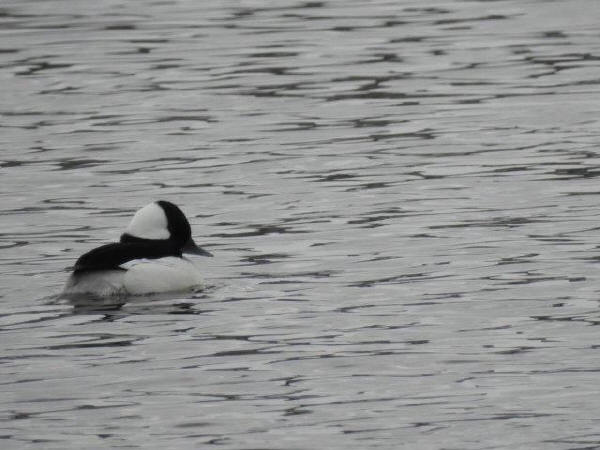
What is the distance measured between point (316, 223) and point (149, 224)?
209cm

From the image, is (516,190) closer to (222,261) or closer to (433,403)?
(222,261)

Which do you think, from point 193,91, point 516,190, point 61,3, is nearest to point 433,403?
point 516,190

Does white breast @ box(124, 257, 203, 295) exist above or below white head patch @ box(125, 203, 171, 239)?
below

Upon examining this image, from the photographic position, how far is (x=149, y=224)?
11.7m

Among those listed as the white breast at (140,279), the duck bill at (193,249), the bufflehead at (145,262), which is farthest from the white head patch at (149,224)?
the white breast at (140,279)

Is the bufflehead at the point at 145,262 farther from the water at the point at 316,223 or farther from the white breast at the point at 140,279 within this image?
the water at the point at 316,223

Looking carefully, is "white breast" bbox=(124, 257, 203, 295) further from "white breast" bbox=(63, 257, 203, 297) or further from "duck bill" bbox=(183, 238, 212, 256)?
"duck bill" bbox=(183, 238, 212, 256)

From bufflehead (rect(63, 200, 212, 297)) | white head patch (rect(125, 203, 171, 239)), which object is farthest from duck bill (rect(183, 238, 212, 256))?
white head patch (rect(125, 203, 171, 239))

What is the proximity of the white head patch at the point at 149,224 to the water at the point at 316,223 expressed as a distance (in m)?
0.50

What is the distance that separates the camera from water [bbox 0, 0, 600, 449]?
8266mm

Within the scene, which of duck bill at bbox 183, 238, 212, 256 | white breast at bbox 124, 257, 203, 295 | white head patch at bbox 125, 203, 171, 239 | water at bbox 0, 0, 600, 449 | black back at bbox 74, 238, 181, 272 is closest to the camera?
water at bbox 0, 0, 600, 449

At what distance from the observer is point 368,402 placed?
→ 8.30 m

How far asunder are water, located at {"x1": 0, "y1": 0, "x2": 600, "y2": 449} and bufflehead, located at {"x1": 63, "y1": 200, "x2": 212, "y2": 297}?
185mm

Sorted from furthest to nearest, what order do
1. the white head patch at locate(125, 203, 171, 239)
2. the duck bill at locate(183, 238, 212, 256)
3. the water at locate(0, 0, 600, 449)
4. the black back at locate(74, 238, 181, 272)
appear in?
the duck bill at locate(183, 238, 212, 256)
the white head patch at locate(125, 203, 171, 239)
the black back at locate(74, 238, 181, 272)
the water at locate(0, 0, 600, 449)
